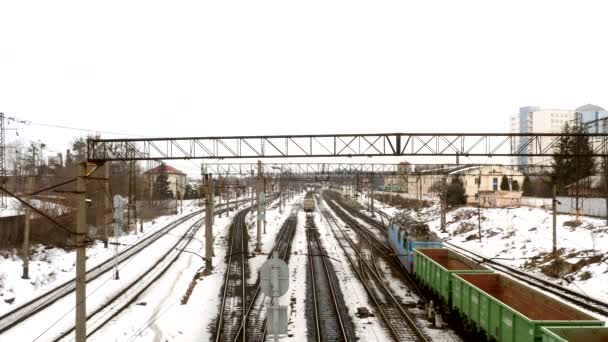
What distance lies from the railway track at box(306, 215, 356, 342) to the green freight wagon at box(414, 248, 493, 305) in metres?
3.72

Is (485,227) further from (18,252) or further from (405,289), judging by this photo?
(18,252)

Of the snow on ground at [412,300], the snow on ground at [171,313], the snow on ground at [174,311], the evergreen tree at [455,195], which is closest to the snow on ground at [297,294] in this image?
the snow on ground at [174,311]

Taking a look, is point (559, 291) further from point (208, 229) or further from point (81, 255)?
point (81, 255)

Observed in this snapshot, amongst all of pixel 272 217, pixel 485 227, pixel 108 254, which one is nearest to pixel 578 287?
pixel 485 227

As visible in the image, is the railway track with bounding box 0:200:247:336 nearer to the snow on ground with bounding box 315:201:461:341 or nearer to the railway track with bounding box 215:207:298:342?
the railway track with bounding box 215:207:298:342

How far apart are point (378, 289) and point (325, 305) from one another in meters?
4.05

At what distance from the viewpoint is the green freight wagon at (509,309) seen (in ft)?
33.6

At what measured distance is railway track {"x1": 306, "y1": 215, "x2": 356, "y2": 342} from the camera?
50.3 ft

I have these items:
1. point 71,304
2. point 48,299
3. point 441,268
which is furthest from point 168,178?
point 441,268

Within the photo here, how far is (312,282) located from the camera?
2350 cm

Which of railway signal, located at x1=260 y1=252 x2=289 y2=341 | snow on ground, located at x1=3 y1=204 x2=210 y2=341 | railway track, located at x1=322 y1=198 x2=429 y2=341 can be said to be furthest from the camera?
snow on ground, located at x1=3 y1=204 x2=210 y2=341

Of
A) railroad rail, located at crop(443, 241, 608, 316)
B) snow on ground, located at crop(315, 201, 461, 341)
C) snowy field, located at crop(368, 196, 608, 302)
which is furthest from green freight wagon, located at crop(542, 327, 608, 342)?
snowy field, located at crop(368, 196, 608, 302)

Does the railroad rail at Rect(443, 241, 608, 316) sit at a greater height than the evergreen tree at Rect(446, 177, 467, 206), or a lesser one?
lesser

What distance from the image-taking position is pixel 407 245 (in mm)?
25484
